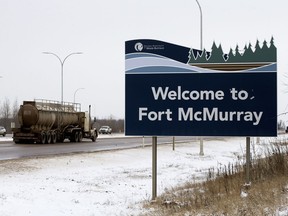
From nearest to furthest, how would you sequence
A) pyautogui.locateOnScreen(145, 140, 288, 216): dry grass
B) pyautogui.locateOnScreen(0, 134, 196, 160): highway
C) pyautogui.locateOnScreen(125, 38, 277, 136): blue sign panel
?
pyautogui.locateOnScreen(145, 140, 288, 216): dry grass, pyautogui.locateOnScreen(125, 38, 277, 136): blue sign panel, pyautogui.locateOnScreen(0, 134, 196, 160): highway

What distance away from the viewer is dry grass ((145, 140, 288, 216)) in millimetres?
7441

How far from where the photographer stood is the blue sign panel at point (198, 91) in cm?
981

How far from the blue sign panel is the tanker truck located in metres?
29.2

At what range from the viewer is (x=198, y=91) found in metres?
10.0

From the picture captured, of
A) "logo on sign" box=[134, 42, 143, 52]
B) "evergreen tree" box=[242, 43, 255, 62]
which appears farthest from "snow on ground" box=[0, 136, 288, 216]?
"evergreen tree" box=[242, 43, 255, 62]


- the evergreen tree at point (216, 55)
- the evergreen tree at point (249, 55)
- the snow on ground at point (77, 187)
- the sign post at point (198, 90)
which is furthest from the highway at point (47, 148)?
the evergreen tree at point (249, 55)

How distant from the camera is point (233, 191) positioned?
367 inches

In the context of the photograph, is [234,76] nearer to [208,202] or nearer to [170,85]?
[170,85]

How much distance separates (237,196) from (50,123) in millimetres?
33342

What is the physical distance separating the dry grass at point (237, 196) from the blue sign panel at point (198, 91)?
Result: 1.12 m

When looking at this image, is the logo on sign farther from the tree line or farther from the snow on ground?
the snow on ground

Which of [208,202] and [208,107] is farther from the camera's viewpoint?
[208,107]

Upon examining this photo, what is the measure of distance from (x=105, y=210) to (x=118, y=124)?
11850 centimetres

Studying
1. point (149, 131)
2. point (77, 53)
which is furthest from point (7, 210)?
point (77, 53)
